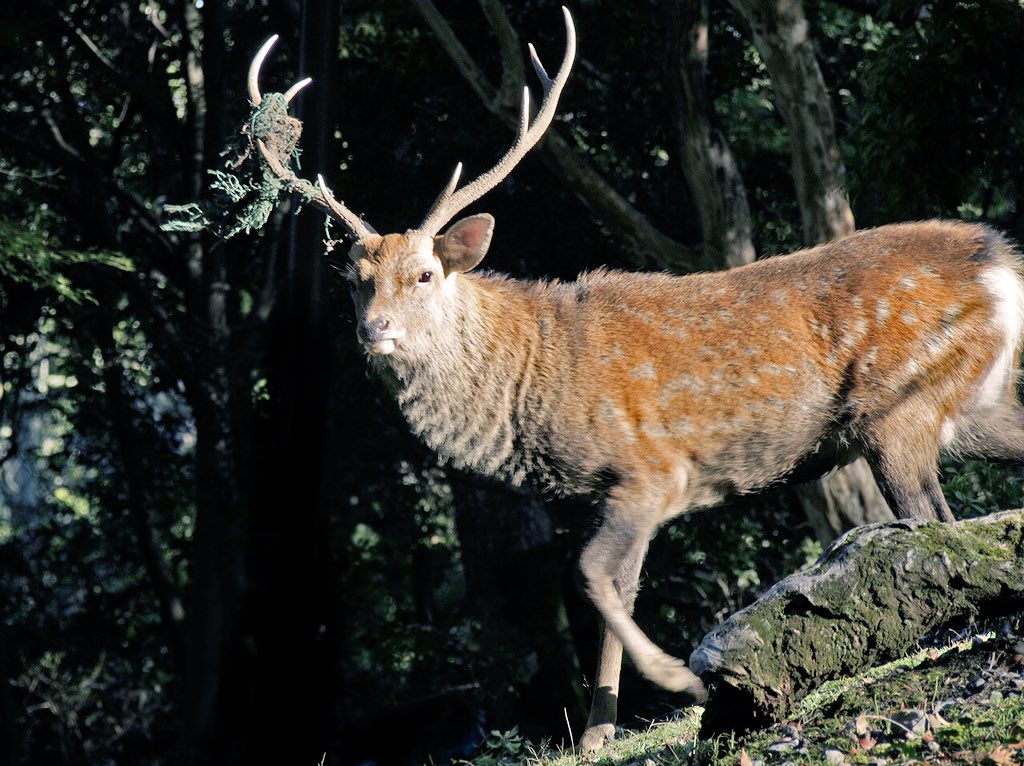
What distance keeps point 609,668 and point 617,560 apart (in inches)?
25.6

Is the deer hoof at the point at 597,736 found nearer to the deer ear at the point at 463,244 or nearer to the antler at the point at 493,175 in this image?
the deer ear at the point at 463,244

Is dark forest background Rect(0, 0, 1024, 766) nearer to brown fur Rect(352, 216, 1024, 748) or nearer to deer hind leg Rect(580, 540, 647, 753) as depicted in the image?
brown fur Rect(352, 216, 1024, 748)

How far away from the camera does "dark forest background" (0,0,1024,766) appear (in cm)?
1038

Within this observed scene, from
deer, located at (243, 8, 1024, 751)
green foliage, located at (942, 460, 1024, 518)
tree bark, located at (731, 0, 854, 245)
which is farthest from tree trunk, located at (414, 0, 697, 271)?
deer, located at (243, 8, 1024, 751)

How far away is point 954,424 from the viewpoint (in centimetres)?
618

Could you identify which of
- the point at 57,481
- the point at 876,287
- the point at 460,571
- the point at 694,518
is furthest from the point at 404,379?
the point at 57,481

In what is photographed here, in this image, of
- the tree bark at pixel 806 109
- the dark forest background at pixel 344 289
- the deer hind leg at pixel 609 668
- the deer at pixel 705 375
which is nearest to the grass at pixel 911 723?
the deer hind leg at pixel 609 668

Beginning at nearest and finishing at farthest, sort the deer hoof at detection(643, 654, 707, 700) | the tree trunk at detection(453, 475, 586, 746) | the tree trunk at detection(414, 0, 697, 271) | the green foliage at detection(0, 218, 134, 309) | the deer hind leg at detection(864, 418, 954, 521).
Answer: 1. the deer hoof at detection(643, 654, 707, 700)
2. the deer hind leg at detection(864, 418, 954, 521)
3. the tree trunk at detection(414, 0, 697, 271)
4. the green foliage at detection(0, 218, 134, 309)
5. the tree trunk at detection(453, 475, 586, 746)

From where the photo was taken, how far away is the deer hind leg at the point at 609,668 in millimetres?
6195

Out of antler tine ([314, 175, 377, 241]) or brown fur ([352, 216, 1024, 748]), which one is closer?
→ brown fur ([352, 216, 1024, 748])

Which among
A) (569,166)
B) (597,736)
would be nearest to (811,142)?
(569,166)

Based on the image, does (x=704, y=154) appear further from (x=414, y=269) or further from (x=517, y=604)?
(x=414, y=269)

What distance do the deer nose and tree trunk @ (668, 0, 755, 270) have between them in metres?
4.78

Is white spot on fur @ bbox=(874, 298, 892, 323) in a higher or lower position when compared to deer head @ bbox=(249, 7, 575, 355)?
lower
